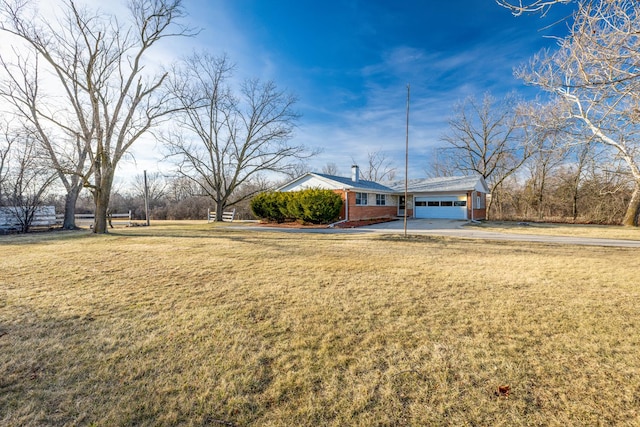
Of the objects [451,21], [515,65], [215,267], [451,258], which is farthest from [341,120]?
[215,267]

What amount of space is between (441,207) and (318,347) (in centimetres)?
2139

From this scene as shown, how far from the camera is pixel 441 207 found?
21.5m

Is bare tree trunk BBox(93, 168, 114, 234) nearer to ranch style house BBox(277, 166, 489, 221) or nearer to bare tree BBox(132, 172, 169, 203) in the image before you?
ranch style house BBox(277, 166, 489, 221)

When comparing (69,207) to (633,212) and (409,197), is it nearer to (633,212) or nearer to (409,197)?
(409,197)

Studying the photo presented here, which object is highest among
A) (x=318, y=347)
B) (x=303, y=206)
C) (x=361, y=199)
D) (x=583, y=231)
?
(x=361, y=199)

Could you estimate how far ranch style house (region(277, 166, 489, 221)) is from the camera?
1871 centimetres

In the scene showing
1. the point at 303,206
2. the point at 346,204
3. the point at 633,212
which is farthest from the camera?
the point at 346,204

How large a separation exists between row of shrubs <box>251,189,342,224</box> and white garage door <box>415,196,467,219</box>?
347 inches

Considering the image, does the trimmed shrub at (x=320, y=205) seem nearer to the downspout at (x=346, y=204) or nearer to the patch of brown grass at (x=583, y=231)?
the downspout at (x=346, y=204)

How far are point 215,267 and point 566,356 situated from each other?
5881 millimetres

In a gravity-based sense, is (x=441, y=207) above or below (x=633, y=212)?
above

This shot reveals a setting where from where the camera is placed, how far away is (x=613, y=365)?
2.42m

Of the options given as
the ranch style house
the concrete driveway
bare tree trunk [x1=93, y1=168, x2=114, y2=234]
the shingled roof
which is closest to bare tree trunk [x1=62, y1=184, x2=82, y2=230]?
bare tree trunk [x1=93, y1=168, x2=114, y2=234]

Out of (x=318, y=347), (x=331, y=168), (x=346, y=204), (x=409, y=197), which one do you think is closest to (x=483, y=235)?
(x=346, y=204)
